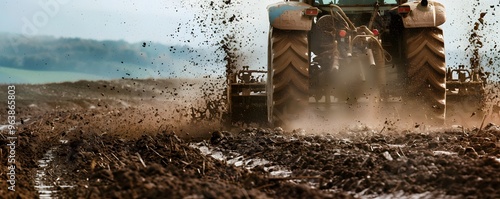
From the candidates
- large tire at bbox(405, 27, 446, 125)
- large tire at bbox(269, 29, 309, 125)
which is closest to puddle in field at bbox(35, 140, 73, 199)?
large tire at bbox(269, 29, 309, 125)

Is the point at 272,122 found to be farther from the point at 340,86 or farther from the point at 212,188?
the point at 212,188

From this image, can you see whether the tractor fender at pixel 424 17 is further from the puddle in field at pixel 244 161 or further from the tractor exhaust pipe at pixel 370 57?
the puddle in field at pixel 244 161

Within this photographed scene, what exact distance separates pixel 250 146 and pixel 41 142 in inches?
174

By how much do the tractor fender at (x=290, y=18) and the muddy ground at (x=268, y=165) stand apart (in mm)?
1481

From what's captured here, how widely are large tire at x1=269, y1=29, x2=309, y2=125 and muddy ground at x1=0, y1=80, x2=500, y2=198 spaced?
0.38 metres

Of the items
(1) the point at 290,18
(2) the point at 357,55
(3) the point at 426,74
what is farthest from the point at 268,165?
(3) the point at 426,74

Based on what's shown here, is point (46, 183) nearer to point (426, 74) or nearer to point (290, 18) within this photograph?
point (290, 18)

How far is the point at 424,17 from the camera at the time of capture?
12.6 metres

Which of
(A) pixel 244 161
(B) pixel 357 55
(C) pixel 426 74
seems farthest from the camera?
(C) pixel 426 74

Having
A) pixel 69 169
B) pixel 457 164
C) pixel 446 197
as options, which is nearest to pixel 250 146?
pixel 69 169

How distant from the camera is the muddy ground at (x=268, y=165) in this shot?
6.69 metres

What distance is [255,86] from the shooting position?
14.4 meters

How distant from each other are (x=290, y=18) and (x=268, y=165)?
357 cm

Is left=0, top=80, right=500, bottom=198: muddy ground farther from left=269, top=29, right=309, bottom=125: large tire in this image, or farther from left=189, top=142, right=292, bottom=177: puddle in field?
left=269, top=29, right=309, bottom=125: large tire
